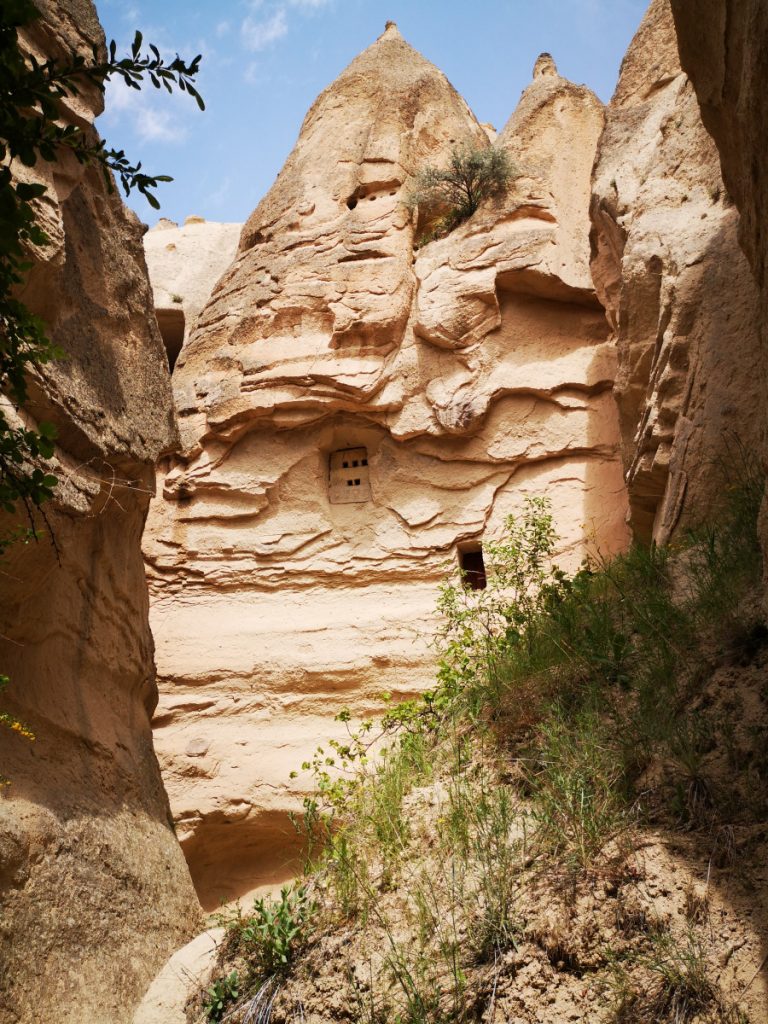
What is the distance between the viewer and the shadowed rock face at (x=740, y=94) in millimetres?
3076

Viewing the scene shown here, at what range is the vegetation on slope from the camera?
3.23 metres

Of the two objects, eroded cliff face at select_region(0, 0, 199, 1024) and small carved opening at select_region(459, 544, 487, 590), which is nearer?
eroded cliff face at select_region(0, 0, 199, 1024)

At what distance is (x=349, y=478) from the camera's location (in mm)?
11484

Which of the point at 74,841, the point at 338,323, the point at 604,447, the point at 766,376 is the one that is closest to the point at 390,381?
the point at 338,323

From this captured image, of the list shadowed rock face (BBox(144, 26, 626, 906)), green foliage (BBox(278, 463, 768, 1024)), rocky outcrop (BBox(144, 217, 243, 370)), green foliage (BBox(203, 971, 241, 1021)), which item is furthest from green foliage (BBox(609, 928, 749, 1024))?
rocky outcrop (BBox(144, 217, 243, 370))

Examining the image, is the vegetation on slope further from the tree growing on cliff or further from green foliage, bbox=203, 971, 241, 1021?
the tree growing on cliff

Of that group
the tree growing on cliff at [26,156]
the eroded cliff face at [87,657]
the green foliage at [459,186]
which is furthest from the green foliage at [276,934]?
the green foliage at [459,186]

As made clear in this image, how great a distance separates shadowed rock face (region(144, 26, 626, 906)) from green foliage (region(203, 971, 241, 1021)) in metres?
5.35

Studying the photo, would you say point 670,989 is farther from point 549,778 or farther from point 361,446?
point 361,446

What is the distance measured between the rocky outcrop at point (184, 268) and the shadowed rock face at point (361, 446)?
11.3 ft

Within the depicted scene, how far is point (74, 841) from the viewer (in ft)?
15.8

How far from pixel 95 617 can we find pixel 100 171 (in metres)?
2.82

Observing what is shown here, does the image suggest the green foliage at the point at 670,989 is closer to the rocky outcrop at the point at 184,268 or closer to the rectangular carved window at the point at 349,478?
the rectangular carved window at the point at 349,478

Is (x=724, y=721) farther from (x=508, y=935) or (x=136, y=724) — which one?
(x=136, y=724)
